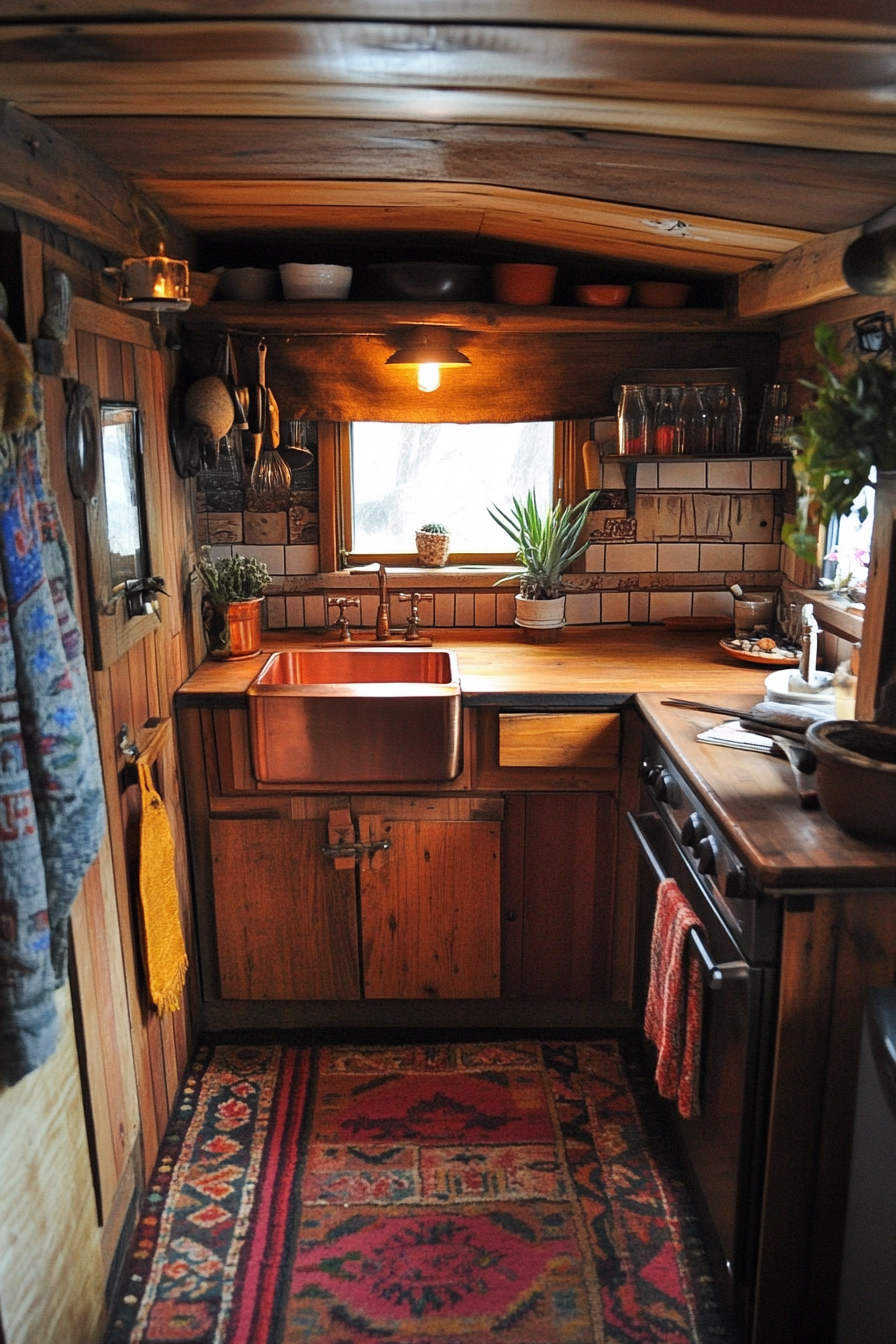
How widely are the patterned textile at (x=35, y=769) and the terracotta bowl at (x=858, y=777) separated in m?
1.23

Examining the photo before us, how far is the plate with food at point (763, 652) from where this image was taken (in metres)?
3.13

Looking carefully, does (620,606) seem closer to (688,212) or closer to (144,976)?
(688,212)

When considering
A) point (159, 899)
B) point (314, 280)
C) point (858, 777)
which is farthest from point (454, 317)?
point (858, 777)

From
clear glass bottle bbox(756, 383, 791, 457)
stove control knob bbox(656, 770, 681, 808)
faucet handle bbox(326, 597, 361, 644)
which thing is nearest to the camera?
stove control knob bbox(656, 770, 681, 808)

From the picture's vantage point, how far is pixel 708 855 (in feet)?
6.64

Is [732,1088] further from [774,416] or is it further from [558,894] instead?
[774,416]

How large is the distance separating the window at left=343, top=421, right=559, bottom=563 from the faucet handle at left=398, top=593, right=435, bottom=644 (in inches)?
5.6

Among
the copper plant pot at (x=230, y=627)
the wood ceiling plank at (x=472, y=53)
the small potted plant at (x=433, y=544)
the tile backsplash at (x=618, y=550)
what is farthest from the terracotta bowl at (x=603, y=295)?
the wood ceiling plank at (x=472, y=53)

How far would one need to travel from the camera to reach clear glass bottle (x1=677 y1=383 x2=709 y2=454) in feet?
11.1

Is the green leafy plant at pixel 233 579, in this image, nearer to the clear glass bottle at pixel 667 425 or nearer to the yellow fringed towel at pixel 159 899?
the yellow fringed towel at pixel 159 899

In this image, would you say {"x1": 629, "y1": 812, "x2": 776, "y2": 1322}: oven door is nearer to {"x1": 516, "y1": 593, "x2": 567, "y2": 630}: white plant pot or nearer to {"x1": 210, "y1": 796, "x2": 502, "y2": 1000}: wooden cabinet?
{"x1": 210, "y1": 796, "x2": 502, "y2": 1000}: wooden cabinet

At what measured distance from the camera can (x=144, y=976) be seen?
8.18 ft

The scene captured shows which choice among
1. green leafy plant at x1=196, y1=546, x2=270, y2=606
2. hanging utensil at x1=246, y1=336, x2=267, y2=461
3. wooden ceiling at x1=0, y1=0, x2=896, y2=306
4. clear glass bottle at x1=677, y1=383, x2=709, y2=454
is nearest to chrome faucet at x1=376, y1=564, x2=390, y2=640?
green leafy plant at x1=196, y1=546, x2=270, y2=606

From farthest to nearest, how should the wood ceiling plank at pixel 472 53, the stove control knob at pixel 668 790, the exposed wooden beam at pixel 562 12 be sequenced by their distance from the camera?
1. the stove control knob at pixel 668 790
2. the wood ceiling plank at pixel 472 53
3. the exposed wooden beam at pixel 562 12
